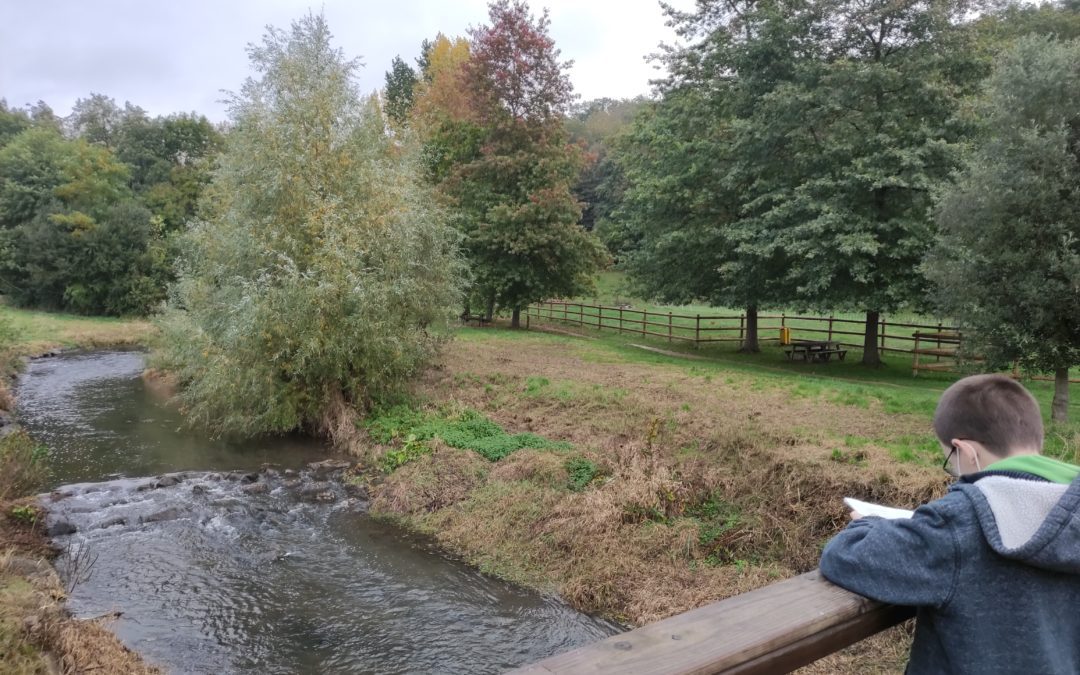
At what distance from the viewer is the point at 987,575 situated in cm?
162

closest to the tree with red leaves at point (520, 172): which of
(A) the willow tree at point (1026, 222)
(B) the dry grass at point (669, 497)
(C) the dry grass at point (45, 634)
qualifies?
(B) the dry grass at point (669, 497)

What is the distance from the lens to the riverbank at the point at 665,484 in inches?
304

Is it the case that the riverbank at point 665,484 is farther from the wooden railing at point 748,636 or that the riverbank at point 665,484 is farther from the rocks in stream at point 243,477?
the wooden railing at point 748,636

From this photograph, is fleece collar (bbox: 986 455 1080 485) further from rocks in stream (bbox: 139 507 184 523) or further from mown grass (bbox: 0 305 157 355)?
mown grass (bbox: 0 305 157 355)

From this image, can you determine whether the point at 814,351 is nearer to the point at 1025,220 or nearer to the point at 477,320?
the point at 1025,220

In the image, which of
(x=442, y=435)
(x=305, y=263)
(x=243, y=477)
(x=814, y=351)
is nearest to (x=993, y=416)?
(x=442, y=435)

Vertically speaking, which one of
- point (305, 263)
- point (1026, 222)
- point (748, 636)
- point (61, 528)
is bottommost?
point (61, 528)

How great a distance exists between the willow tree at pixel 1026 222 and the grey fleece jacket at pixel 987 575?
9.65 metres

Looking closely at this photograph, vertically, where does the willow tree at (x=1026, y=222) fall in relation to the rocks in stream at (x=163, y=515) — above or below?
above

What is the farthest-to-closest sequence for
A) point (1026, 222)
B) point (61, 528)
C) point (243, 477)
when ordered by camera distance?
point (243, 477) < point (1026, 222) < point (61, 528)

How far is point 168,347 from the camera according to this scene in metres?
18.9

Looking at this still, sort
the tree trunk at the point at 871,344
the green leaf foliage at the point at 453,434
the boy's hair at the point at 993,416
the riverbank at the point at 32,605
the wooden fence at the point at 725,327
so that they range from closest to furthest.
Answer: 1. the boy's hair at the point at 993,416
2. the riverbank at the point at 32,605
3. the green leaf foliage at the point at 453,434
4. the tree trunk at the point at 871,344
5. the wooden fence at the point at 725,327

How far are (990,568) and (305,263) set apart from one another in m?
14.1

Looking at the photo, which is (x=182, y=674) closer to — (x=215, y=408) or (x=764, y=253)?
(x=215, y=408)
